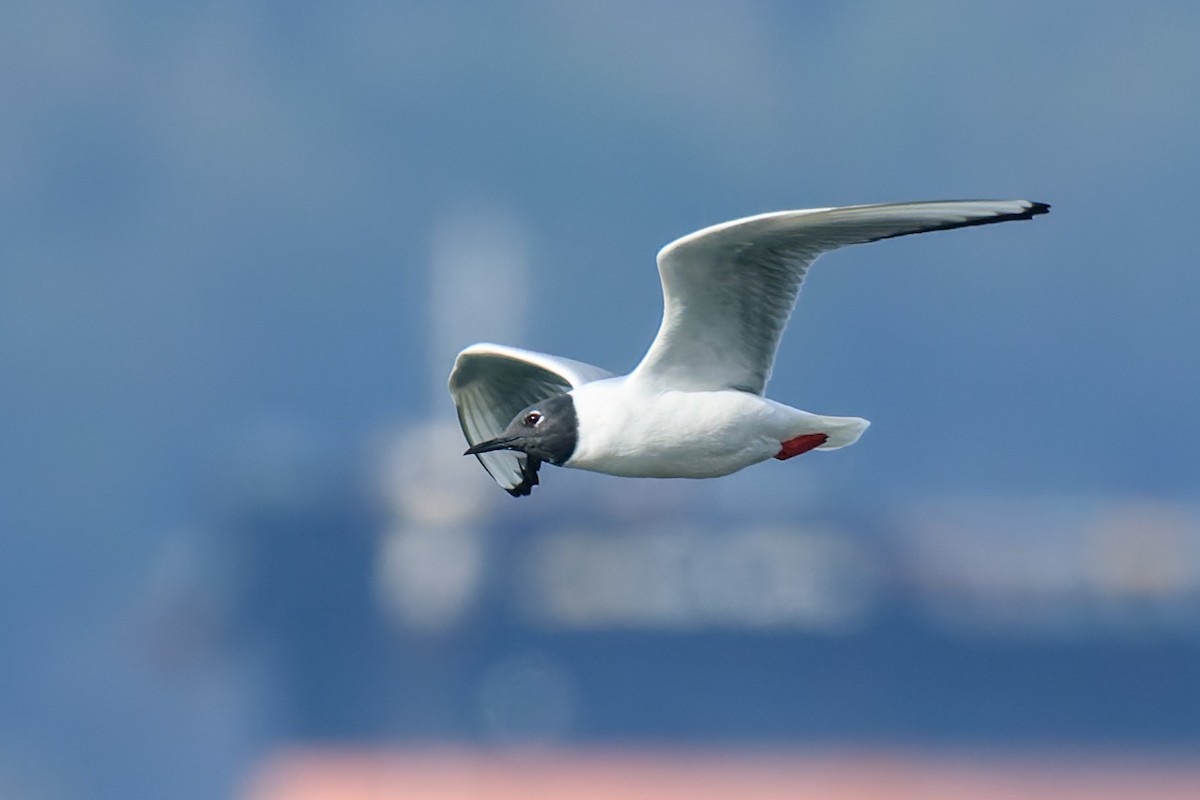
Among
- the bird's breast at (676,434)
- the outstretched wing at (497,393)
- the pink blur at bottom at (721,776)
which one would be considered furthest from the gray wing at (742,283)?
the pink blur at bottom at (721,776)

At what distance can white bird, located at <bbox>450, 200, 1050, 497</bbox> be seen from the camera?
8531mm

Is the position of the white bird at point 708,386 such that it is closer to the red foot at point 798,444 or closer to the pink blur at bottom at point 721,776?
the red foot at point 798,444

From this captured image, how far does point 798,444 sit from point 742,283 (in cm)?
75

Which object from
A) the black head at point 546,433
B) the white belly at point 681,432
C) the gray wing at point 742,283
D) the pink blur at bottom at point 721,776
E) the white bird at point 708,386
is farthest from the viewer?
the pink blur at bottom at point 721,776

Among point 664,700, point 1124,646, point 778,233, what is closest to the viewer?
point 778,233

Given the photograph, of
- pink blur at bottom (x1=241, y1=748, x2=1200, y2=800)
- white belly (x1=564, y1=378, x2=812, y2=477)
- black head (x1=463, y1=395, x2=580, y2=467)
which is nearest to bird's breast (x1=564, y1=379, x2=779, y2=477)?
white belly (x1=564, y1=378, x2=812, y2=477)

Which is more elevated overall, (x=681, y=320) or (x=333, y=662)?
(x=681, y=320)

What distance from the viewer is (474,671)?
2328 inches

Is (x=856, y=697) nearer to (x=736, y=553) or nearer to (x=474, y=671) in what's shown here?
(x=736, y=553)

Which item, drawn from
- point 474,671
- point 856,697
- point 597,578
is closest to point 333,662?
point 474,671

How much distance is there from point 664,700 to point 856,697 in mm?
5837

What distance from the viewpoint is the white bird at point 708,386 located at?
8.53 meters

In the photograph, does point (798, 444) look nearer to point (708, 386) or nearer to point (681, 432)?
point (708, 386)

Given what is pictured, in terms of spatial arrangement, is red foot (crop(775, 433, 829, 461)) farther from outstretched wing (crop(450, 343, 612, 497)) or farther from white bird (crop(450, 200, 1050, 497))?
outstretched wing (crop(450, 343, 612, 497))
